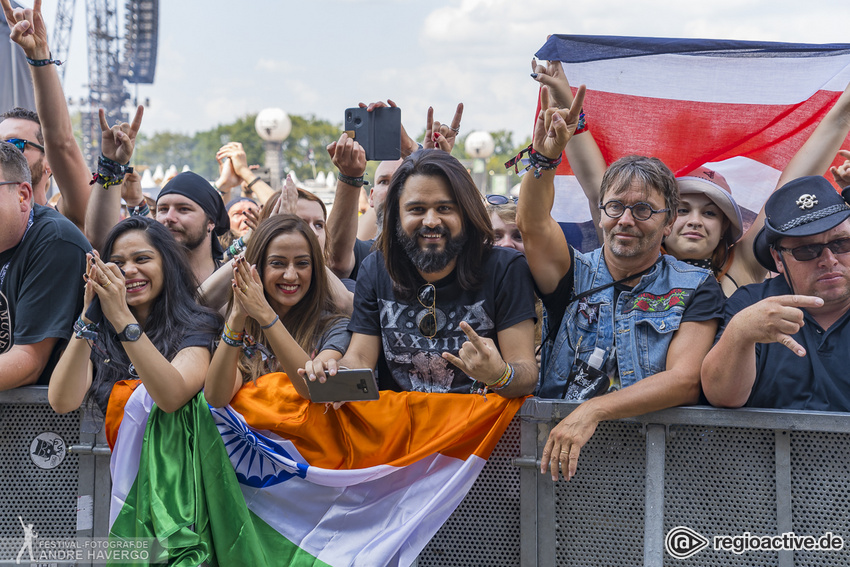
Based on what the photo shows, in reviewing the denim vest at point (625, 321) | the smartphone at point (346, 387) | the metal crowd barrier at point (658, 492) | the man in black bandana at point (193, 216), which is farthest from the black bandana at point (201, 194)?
the metal crowd barrier at point (658, 492)

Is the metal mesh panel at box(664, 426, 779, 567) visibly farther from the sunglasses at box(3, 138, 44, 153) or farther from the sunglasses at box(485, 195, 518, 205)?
the sunglasses at box(3, 138, 44, 153)

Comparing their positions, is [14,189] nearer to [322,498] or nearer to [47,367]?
[47,367]

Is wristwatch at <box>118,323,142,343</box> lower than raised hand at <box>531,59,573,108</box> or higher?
lower

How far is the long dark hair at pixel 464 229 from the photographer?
10.6ft

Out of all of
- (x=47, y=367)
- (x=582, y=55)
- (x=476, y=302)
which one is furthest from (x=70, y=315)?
(x=582, y=55)

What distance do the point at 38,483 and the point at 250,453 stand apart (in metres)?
0.89

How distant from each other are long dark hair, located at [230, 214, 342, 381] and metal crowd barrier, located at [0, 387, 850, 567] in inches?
36.1

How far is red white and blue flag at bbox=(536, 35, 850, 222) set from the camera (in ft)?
14.3

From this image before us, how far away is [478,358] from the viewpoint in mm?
2781

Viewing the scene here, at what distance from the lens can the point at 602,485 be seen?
287 centimetres

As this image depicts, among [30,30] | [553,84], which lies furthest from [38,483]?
[553,84]

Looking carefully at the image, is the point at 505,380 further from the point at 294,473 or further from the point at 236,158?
the point at 236,158

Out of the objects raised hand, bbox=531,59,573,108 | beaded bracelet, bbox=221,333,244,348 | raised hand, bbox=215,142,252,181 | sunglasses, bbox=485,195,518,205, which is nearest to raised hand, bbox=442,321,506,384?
beaded bracelet, bbox=221,333,244,348

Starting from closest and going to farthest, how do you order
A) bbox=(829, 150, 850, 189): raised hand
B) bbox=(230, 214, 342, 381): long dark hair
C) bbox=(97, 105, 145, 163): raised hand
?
bbox=(230, 214, 342, 381): long dark hair
bbox=(829, 150, 850, 189): raised hand
bbox=(97, 105, 145, 163): raised hand
